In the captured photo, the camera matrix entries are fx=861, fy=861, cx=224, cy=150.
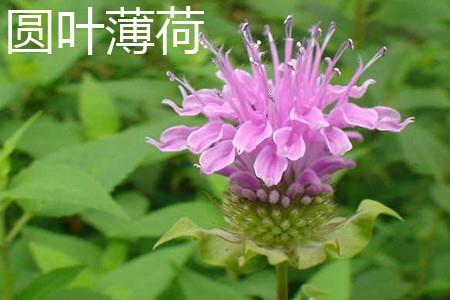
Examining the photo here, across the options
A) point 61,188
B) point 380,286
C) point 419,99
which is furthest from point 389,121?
point 419,99

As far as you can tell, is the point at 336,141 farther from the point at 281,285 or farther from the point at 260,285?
the point at 260,285

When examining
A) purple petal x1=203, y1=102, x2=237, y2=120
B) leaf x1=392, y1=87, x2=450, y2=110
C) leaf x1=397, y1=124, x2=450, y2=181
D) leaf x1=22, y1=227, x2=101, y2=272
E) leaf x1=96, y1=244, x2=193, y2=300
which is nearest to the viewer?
purple petal x1=203, y1=102, x2=237, y2=120

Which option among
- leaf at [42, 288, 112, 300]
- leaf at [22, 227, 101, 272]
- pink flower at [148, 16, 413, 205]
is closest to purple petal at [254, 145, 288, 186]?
pink flower at [148, 16, 413, 205]

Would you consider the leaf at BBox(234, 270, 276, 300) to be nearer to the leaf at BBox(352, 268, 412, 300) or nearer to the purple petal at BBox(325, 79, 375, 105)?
the leaf at BBox(352, 268, 412, 300)

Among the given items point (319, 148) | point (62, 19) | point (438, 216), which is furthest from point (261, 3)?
point (319, 148)

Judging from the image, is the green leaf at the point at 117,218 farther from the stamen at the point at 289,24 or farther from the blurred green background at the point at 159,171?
the stamen at the point at 289,24

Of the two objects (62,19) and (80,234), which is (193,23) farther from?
(80,234)

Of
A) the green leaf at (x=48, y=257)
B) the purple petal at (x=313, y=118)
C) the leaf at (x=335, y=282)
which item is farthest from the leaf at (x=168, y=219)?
the purple petal at (x=313, y=118)
